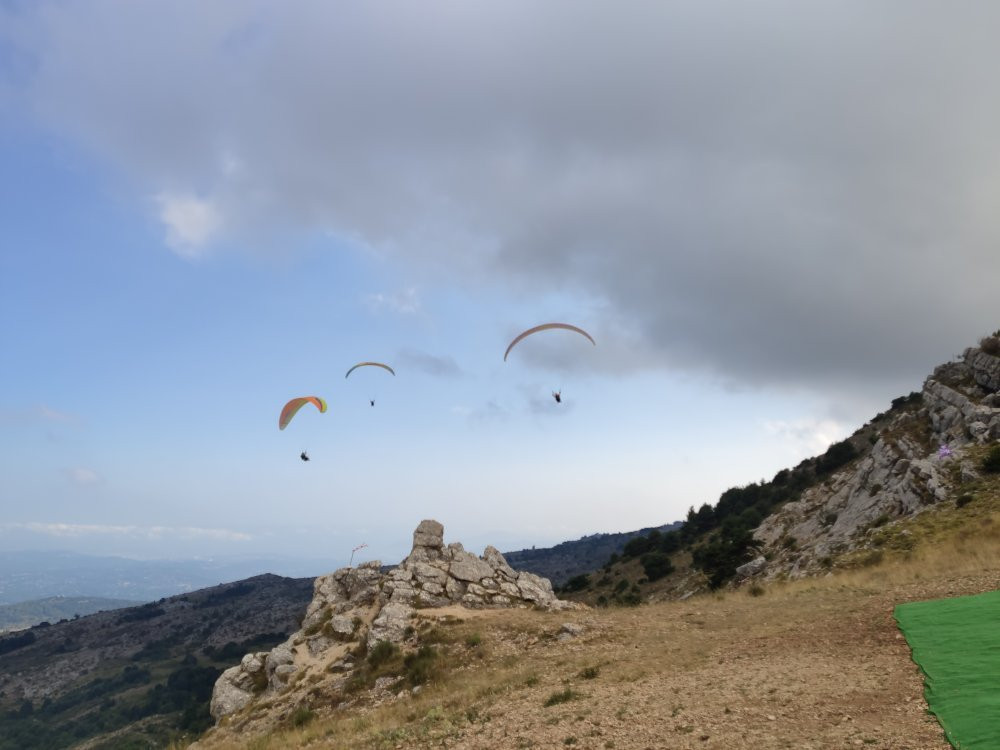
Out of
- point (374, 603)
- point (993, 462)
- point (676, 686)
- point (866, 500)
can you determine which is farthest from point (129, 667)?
point (993, 462)

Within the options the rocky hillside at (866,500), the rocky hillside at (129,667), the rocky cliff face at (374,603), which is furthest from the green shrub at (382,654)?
the rocky hillside at (129,667)

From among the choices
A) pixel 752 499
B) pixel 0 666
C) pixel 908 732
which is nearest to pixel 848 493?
pixel 752 499

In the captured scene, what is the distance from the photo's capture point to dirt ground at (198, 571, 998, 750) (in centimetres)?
1151

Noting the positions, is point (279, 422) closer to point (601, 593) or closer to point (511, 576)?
point (511, 576)

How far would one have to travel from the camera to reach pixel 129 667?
435 feet

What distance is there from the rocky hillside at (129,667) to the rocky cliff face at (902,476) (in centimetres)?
7103

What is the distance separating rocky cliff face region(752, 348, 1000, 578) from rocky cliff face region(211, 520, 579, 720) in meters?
21.4

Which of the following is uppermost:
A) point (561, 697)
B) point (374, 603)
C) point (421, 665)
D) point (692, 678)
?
point (374, 603)

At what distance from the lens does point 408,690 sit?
838 inches

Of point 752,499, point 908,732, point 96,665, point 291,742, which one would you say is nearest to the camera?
point 908,732

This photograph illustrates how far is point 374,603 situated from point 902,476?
40.7 metres

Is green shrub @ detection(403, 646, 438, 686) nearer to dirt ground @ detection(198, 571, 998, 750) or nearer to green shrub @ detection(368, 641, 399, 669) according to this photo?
dirt ground @ detection(198, 571, 998, 750)

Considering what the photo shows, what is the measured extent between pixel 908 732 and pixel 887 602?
1292 centimetres

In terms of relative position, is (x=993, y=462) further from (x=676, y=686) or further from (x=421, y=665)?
(x=421, y=665)
